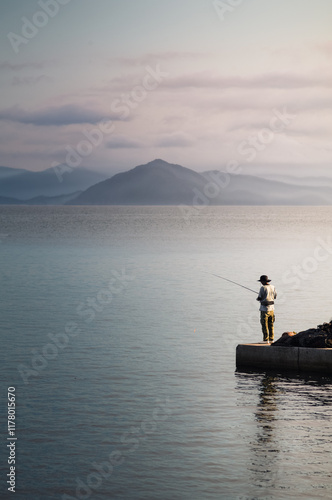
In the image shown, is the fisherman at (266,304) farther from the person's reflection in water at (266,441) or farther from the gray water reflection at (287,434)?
the person's reflection in water at (266,441)

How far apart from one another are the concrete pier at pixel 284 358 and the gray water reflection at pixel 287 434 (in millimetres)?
326

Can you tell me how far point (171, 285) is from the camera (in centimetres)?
4209

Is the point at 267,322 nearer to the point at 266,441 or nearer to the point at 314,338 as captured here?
the point at 314,338

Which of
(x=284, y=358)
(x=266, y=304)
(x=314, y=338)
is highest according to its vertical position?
(x=266, y=304)

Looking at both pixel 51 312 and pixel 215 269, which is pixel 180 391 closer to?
pixel 51 312

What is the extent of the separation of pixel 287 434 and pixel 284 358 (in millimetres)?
4580

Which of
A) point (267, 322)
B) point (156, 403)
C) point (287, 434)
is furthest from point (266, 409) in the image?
point (267, 322)

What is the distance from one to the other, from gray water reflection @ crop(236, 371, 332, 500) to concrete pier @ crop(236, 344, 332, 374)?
0.33 metres

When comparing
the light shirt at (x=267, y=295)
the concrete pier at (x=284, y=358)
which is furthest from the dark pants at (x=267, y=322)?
the concrete pier at (x=284, y=358)

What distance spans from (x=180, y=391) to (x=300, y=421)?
352 centimetres

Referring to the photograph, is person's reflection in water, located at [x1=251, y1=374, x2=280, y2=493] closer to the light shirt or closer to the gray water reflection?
the gray water reflection

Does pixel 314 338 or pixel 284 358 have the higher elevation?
pixel 314 338

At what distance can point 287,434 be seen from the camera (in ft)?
50.3

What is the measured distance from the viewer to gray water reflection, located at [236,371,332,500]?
509 inches
